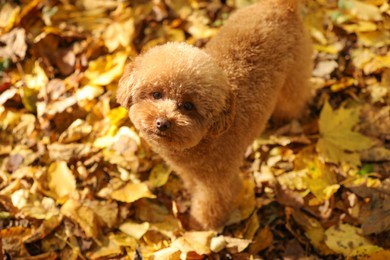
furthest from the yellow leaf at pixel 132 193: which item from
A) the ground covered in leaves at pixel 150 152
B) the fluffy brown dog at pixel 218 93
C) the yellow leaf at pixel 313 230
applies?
the yellow leaf at pixel 313 230

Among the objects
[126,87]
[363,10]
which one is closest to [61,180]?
[126,87]

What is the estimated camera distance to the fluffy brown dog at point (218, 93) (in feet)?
6.56

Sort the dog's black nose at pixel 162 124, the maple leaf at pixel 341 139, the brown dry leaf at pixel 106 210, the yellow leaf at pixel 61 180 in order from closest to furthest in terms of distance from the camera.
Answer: the dog's black nose at pixel 162 124 → the brown dry leaf at pixel 106 210 → the yellow leaf at pixel 61 180 → the maple leaf at pixel 341 139

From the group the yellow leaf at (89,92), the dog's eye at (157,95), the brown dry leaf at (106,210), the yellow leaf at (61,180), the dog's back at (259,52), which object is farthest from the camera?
the yellow leaf at (89,92)

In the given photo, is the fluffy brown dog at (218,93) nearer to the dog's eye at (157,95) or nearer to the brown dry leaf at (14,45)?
the dog's eye at (157,95)

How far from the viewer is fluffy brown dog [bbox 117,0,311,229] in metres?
2.00

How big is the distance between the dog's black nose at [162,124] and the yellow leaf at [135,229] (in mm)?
850

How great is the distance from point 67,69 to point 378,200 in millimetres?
2255

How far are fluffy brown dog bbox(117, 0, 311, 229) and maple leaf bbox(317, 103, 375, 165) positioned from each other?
247mm

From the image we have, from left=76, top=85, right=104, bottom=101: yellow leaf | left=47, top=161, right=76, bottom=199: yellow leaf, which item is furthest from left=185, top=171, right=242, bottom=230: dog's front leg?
left=76, top=85, right=104, bottom=101: yellow leaf

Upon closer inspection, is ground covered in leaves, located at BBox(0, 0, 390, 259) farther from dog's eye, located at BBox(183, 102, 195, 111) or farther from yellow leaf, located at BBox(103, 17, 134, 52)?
dog's eye, located at BBox(183, 102, 195, 111)

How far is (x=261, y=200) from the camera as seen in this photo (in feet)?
9.01

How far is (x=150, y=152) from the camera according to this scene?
113 inches

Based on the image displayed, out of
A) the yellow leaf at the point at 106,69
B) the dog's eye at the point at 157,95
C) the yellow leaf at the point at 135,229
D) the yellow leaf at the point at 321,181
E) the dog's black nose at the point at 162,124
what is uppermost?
the dog's eye at the point at 157,95
